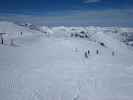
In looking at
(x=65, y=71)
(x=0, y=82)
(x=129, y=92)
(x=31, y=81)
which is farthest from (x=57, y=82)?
(x=129, y=92)

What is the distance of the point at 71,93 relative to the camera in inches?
328

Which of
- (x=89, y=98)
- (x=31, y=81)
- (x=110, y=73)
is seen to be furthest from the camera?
(x=110, y=73)

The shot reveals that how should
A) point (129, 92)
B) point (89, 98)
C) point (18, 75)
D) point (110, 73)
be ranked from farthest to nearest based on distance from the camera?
point (110, 73), point (18, 75), point (129, 92), point (89, 98)

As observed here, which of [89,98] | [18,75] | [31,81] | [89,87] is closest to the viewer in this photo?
[89,98]

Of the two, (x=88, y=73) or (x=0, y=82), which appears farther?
(x=88, y=73)

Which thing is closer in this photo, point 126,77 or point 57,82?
point 57,82

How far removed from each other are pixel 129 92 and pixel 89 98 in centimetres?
262

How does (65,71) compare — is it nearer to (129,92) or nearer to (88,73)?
(88,73)

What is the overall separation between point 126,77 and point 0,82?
358 inches

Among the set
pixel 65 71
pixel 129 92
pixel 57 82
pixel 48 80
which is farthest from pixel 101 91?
pixel 65 71

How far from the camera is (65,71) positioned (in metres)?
12.8

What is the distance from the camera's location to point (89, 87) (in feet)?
30.4

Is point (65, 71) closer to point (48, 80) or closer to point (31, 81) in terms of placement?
point (48, 80)

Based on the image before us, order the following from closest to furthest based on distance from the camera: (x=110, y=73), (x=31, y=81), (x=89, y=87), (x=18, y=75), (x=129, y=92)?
(x=129, y=92) < (x=89, y=87) < (x=31, y=81) < (x=18, y=75) < (x=110, y=73)
